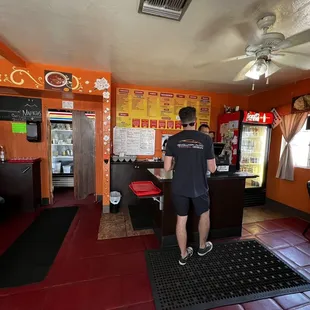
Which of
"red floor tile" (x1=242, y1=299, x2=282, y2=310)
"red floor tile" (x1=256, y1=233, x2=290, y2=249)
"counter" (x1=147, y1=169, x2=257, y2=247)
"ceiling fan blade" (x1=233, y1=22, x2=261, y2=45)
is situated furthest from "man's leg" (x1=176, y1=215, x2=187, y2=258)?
"ceiling fan blade" (x1=233, y1=22, x2=261, y2=45)

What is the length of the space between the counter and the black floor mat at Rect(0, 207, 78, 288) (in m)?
1.38

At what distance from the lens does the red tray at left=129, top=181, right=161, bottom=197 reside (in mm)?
2256

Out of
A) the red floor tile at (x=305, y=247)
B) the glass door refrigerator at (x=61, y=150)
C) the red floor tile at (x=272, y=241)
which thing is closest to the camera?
the red floor tile at (x=305, y=247)

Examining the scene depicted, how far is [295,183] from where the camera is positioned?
135 inches

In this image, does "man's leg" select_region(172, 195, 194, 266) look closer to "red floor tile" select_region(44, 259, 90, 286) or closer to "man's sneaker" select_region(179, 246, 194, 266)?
"man's sneaker" select_region(179, 246, 194, 266)

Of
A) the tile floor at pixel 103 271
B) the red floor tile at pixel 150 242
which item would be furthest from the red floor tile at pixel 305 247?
the red floor tile at pixel 150 242

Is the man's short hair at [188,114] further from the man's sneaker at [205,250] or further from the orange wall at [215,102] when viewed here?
the orange wall at [215,102]

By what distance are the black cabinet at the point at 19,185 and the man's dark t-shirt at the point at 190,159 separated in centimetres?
271

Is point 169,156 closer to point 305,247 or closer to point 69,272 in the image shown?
point 69,272

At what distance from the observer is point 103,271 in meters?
1.90

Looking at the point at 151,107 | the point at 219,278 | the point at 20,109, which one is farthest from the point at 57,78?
the point at 219,278

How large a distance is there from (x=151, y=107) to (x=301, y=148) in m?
3.11

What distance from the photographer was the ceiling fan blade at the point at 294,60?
7.77ft

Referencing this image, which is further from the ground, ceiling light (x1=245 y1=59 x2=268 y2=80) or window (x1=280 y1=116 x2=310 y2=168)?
ceiling light (x1=245 y1=59 x2=268 y2=80)
